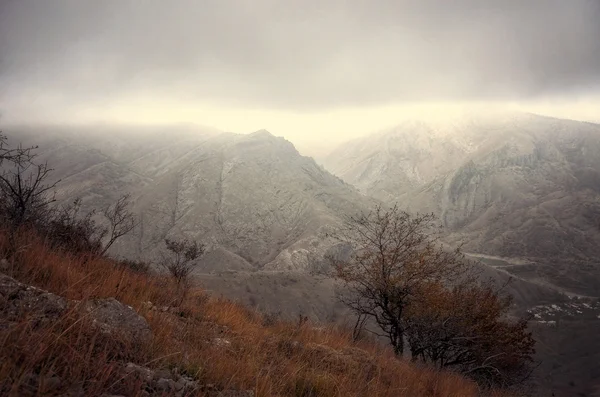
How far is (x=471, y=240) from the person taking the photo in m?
181

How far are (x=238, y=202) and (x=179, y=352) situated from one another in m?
133

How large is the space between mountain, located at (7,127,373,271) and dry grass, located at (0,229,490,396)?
320ft

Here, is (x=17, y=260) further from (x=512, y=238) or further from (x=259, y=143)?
(x=512, y=238)

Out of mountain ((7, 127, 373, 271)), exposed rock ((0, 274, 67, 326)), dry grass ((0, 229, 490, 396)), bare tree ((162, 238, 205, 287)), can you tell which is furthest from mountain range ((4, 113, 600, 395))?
exposed rock ((0, 274, 67, 326))

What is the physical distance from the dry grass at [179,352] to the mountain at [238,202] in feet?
320

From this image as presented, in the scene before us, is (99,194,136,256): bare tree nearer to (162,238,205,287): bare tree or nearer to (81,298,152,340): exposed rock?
(162,238,205,287): bare tree

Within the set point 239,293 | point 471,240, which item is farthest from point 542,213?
point 239,293

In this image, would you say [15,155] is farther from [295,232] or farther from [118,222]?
[295,232]

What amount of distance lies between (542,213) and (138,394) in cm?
21610

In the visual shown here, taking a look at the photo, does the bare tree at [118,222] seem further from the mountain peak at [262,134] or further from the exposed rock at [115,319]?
the mountain peak at [262,134]

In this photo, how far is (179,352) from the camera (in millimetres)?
2770

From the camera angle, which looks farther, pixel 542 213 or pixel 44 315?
pixel 542 213

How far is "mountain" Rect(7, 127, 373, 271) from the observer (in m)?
111

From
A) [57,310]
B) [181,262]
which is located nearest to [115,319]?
[57,310]
